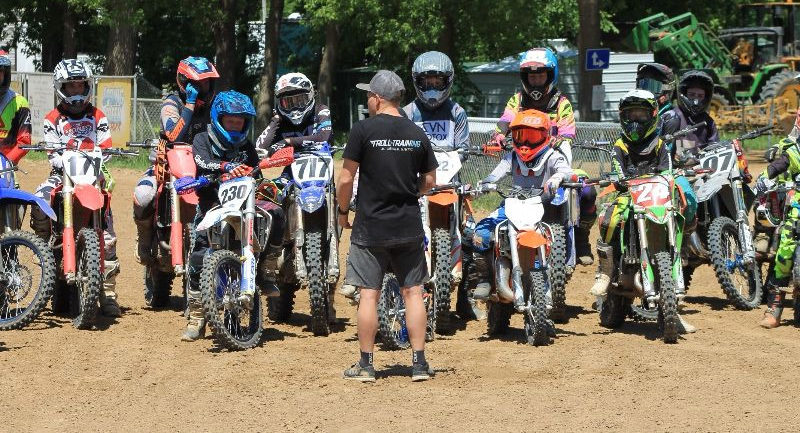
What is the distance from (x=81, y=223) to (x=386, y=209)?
3358 mm

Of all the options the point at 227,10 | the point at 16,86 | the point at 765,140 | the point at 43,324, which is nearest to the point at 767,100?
the point at 765,140

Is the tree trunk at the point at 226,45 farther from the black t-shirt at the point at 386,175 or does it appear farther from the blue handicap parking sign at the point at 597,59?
the black t-shirt at the point at 386,175

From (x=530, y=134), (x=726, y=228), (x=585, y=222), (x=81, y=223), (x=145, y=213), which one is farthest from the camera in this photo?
(x=726, y=228)

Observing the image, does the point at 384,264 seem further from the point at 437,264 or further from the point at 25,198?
the point at 25,198

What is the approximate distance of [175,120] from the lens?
11727 millimetres

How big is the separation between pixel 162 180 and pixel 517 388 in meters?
4.23

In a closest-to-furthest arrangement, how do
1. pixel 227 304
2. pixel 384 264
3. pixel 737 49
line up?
1. pixel 384 264
2. pixel 227 304
3. pixel 737 49

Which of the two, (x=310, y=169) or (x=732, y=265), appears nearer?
(x=310, y=169)

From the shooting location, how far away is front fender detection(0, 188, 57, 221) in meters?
10.7

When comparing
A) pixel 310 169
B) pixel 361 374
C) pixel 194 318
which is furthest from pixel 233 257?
pixel 361 374

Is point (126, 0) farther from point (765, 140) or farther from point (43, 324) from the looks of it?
point (43, 324)

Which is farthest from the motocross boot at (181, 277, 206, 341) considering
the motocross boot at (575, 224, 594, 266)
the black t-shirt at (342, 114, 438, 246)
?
the motocross boot at (575, 224, 594, 266)

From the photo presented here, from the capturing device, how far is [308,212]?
10.5 metres

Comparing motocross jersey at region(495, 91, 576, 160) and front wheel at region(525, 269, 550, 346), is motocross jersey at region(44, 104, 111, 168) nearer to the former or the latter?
motocross jersey at region(495, 91, 576, 160)
